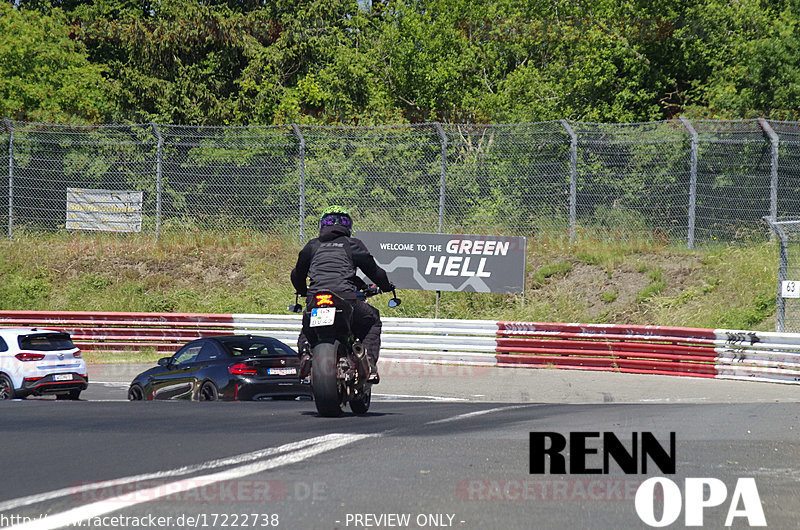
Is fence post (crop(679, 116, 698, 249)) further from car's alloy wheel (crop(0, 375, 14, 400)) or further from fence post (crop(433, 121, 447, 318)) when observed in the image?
car's alloy wheel (crop(0, 375, 14, 400))

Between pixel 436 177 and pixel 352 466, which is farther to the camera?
pixel 436 177

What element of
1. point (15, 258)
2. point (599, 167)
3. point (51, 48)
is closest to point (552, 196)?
point (599, 167)

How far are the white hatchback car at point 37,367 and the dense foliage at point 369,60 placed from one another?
19.0 metres

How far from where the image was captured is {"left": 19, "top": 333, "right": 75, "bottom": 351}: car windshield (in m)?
16.6

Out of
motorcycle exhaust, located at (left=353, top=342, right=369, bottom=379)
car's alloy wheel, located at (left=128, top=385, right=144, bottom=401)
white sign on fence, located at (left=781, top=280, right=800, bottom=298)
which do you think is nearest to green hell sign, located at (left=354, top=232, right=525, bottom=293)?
white sign on fence, located at (left=781, top=280, right=800, bottom=298)

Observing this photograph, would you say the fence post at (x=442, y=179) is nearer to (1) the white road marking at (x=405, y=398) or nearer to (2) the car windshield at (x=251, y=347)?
(1) the white road marking at (x=405, y=398)

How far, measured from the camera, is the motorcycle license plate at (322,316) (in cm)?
930

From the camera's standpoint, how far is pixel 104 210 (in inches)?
1081

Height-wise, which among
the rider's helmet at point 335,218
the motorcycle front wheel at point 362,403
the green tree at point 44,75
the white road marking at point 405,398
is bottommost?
the white road marking at point 405,398

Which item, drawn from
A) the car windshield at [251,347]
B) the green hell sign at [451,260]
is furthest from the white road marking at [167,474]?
the green hell sign at [451,260]

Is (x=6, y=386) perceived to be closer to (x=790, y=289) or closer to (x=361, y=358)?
(x=361, y=358)

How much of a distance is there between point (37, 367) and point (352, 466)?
1125 centimetres

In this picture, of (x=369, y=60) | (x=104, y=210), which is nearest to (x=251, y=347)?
(x=104, y=210)

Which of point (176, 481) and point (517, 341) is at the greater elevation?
point (176, 481)
